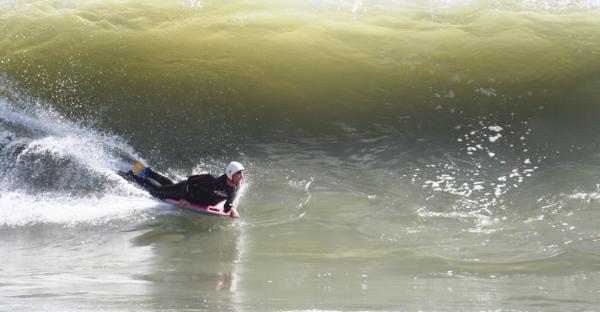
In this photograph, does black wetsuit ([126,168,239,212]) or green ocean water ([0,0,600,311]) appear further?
black wetsuit ([126,168,239,212])

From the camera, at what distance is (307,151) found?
1090 centimetres

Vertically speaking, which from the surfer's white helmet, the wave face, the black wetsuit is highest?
the wave face

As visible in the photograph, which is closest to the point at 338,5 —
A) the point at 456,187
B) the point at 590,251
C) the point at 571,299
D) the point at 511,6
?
the point at 511,6

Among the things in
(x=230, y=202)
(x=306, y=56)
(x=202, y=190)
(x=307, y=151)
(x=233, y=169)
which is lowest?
(x=230, y=202)

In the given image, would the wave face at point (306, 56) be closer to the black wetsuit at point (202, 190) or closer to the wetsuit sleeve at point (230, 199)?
the black wetsuit at point (202, 190)

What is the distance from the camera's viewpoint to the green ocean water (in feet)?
19.8

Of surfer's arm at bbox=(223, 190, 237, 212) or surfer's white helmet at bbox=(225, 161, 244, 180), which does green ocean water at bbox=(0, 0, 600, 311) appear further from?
surfer's white helmet at bbox=(225, 161, 244, 180)

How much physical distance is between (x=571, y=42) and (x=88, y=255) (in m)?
9.28

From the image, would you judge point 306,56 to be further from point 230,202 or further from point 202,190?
point 230,202

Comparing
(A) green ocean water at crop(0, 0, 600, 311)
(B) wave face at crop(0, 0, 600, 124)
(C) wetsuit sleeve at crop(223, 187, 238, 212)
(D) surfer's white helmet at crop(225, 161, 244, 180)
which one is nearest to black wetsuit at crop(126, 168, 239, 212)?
(C) wetsuit sleeve at crop(223, 187, 238, 212)

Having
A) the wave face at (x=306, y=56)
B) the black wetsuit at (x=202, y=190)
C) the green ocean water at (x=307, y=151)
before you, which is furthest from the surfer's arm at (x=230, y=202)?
the wave face at (x=306, y=56)

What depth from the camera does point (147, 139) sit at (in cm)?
1152

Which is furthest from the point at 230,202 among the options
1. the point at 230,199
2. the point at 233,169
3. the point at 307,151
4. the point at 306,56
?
the point at 306,56

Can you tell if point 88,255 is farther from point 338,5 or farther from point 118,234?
point 338,5
